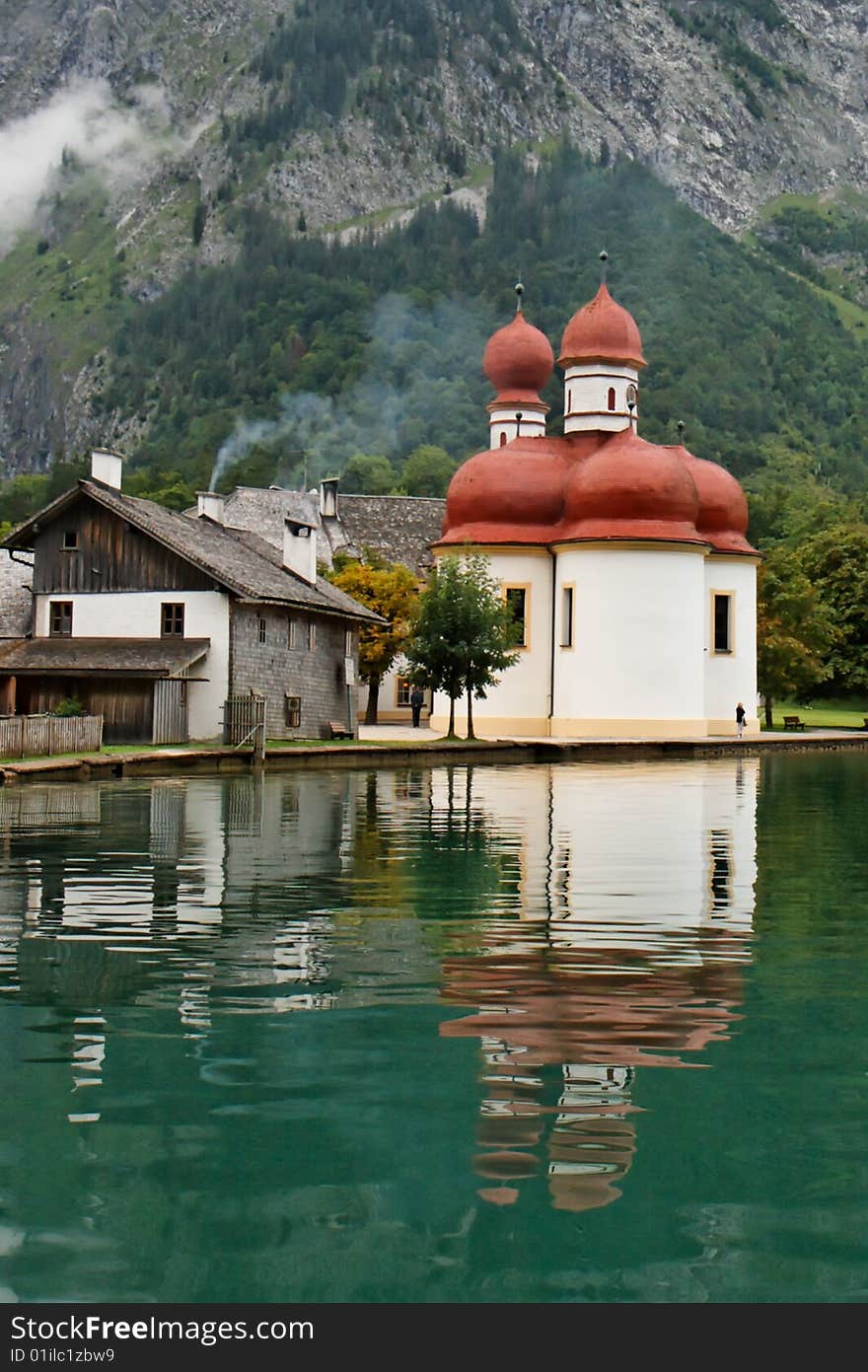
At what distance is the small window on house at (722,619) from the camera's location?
A: 6981cm

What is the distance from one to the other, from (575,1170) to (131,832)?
16.5m

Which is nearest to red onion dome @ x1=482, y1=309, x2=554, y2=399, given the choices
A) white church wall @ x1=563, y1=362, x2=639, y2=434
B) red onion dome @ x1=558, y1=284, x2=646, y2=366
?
red onion dome @ x1=558, y1=284, x2=646, y2=366

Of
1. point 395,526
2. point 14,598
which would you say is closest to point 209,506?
point 14,598

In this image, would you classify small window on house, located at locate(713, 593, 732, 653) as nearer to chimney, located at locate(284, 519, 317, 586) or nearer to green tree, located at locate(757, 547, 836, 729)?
green tree, located at locate(757, 547, 836, 729)

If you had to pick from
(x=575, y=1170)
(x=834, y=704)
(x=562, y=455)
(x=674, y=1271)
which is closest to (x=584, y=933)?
(x=575, y=1170)

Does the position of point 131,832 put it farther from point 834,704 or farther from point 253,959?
point 834,704

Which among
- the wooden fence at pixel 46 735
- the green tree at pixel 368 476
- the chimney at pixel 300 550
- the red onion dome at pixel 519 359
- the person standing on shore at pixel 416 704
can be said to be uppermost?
the green tree at pixel 368 476

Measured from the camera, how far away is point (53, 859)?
20094 millimetres

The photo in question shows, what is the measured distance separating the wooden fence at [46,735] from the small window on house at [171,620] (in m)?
8.88

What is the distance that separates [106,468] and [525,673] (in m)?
18.8

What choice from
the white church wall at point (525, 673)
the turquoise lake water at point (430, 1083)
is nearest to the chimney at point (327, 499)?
the white church wall at point (525, 673)

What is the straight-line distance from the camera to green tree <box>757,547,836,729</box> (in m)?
75.2

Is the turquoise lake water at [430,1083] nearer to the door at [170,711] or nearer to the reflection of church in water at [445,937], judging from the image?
the reflection of church in water at [445,937]

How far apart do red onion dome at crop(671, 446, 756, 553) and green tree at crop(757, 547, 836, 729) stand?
20.8 feet
